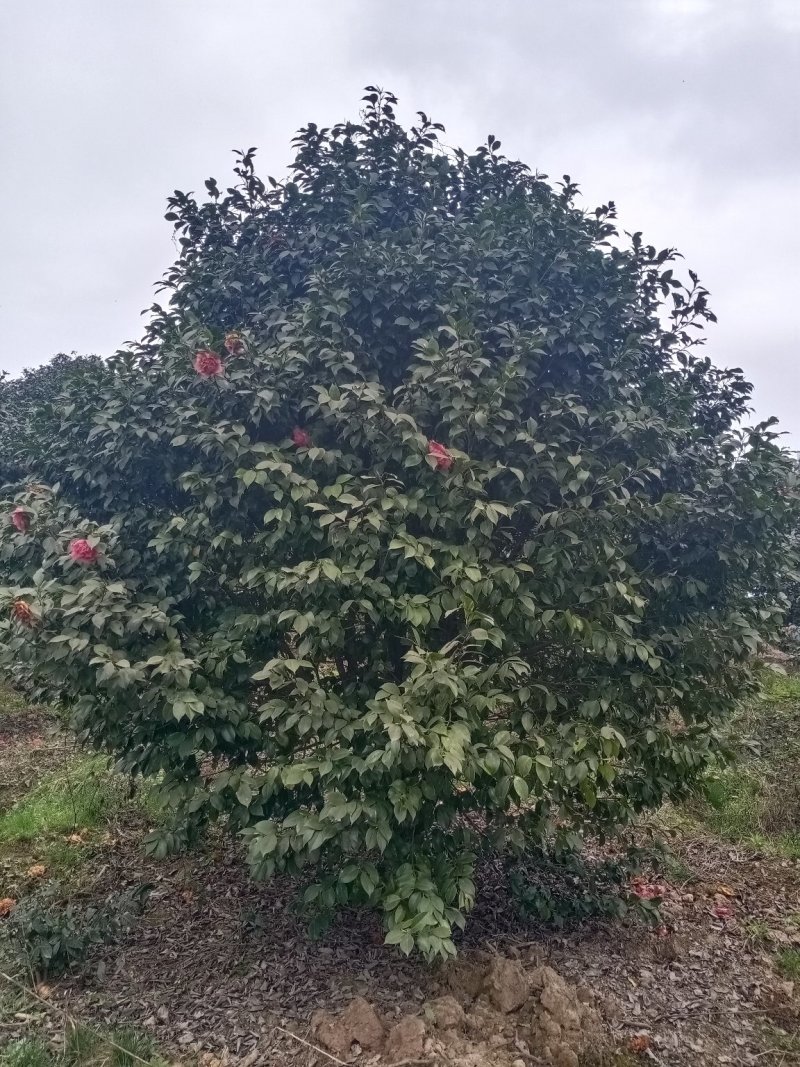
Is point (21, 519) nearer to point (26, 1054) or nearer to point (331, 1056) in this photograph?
point (26, 1054)

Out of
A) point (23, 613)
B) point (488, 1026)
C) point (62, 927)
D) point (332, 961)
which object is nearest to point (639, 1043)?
point (488, 1026)

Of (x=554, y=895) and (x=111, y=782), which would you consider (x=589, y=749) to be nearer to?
(x=554, y=895)

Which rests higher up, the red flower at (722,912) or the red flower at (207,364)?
the red flower at (207,364)

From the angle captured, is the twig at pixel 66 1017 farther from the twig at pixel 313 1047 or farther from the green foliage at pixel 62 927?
the twig at pixel 313 1047

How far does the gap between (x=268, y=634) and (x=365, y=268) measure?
175cm

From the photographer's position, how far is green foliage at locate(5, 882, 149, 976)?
3777mm

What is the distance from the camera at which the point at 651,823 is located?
19.4ft

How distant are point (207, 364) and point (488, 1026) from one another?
9.97 feet

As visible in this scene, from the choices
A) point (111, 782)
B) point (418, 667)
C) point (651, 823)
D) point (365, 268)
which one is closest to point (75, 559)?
point (418, 667)

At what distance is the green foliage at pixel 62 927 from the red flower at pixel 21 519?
207 cm

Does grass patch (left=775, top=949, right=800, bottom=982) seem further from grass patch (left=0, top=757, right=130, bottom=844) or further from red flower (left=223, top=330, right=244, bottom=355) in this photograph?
grass patch (left=0, top=757, right=130, bottom=844)

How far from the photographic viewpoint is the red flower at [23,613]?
2.79 metres

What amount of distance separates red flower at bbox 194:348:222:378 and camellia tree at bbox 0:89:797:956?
1 centimetres

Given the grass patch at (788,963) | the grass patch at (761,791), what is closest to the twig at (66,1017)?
the grass patch at (788,963)
